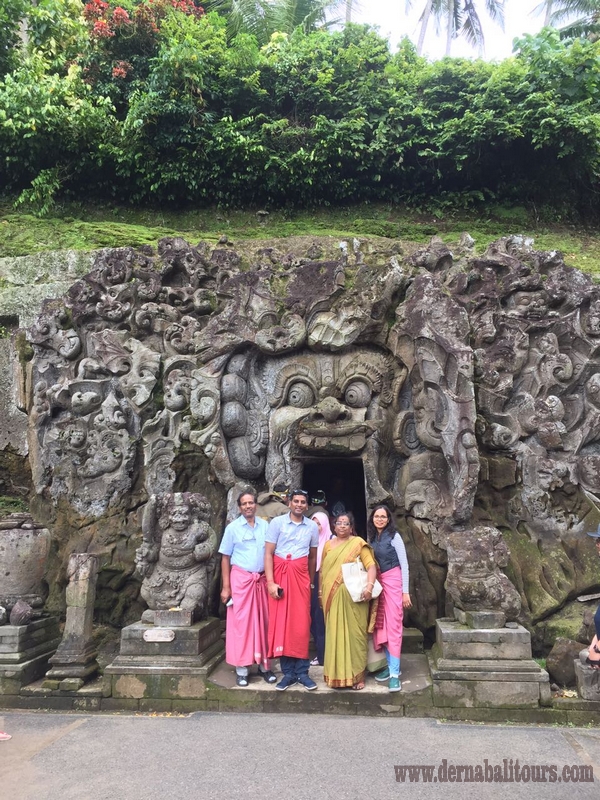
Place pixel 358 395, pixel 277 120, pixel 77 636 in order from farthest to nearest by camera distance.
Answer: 1. pixel 277 120
2. pixel 358 395
3. pixel 77 636

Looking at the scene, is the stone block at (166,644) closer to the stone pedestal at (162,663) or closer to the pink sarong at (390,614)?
the stone pedestal at (162,663)

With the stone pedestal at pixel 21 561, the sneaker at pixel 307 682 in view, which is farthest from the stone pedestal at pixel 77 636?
the sneaker at pixel 307 682

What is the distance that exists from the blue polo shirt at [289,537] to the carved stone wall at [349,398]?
4.42 ft

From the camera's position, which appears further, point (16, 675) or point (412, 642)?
point (412, 642)

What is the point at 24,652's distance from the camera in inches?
219

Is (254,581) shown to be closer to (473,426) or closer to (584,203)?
(473,426)

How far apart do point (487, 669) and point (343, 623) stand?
1245 mm

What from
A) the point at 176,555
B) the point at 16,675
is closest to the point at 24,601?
the point at 16,675

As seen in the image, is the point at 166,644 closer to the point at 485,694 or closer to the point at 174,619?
the point at 174,619

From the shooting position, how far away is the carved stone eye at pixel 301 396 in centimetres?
682

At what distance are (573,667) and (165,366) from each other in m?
5.17

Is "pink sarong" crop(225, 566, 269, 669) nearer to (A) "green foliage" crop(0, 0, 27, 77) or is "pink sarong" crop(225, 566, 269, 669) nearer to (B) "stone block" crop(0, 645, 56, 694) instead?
(B) "stone block" crop(0, 645, 56, 694)

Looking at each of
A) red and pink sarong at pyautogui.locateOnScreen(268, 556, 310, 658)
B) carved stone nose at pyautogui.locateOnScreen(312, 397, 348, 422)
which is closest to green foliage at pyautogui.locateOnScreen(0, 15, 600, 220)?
carved stone nose at pyautogui.locateOnScreen(312, 397, 348, 422)

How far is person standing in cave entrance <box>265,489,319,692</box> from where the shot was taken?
495 centimetres
